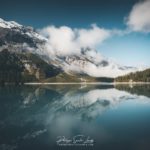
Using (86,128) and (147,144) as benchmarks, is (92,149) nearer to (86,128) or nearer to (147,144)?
(147,144)

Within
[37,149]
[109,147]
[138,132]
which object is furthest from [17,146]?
[138,132]

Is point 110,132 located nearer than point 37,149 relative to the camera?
No

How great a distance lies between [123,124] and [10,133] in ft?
55.8

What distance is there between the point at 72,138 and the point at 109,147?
545cm

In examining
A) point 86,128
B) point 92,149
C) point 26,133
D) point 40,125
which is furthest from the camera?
point 40,125

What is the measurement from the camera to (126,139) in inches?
1201

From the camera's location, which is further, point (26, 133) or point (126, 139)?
point (26, 133)

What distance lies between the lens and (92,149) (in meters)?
26.5

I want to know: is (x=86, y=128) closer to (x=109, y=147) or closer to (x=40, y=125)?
(x=40, y=125)

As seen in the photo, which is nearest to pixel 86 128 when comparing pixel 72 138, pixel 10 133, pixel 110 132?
pixel 110 132

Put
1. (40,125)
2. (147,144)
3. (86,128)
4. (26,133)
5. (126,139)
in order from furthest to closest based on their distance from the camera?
1. (40,125)
2. (86,128)
3. (26,133)
4. (126,139)
5. (147,144)

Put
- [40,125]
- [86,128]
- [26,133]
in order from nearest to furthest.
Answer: [26,133]
[86,128]
[40,125]

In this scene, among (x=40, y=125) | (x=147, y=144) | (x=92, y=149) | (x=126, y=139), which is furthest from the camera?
(x=40, y=125)

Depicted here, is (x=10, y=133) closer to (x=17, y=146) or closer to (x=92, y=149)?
(x=17, y=146)
